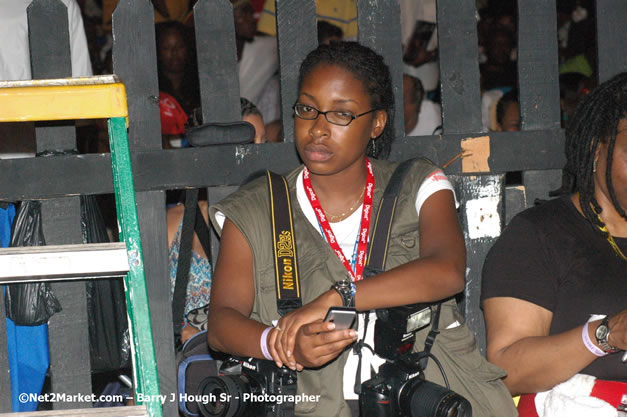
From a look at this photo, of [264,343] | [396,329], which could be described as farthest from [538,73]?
[264,343]

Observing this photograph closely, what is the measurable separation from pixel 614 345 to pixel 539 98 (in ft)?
4.12

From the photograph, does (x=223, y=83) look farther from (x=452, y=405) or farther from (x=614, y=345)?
(x=614, y=345)

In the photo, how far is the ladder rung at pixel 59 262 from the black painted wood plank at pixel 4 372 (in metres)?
1.19

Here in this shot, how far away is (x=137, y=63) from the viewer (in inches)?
131

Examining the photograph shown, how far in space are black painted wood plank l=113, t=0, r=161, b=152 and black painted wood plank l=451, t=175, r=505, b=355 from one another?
1379 millimetres

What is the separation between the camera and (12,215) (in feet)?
10.9

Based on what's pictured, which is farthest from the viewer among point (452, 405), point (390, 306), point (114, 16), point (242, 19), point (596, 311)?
point (242, 19)

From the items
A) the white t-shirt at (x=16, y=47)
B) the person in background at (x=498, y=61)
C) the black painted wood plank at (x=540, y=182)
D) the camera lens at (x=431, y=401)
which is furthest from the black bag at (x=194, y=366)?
the person in background at (x=498, y=61)

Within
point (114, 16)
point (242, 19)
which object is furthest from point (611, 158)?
point (242, 19)

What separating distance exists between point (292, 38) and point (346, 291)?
1293mm

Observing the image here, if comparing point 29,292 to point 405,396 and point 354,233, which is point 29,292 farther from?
point 405,396

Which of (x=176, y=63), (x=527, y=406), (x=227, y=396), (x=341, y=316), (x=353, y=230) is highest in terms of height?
(x=176, y=63)

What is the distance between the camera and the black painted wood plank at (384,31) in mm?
3457

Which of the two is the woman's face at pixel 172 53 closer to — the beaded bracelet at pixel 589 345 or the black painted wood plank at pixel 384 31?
the black painted wood plank at pixel 384 31
